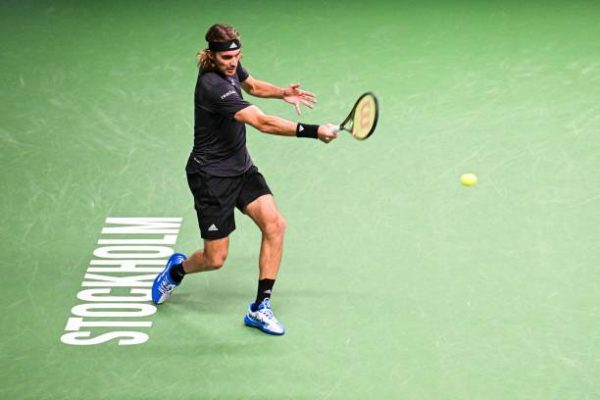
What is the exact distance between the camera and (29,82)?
39.2ft

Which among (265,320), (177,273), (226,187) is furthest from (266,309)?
(226,187)

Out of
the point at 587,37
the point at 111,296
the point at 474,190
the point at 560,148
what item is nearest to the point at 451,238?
the point at 474,190

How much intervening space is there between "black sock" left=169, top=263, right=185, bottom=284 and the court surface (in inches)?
8.4

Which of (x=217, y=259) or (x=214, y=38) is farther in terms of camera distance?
(x=217, y=259)

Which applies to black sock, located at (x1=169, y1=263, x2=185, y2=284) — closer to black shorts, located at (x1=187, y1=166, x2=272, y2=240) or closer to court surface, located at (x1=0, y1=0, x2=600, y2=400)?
court surface, located at (x1=0, y1=0, x2=600, y2=400)

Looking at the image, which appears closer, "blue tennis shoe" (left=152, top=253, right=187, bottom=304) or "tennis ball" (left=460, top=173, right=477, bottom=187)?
"blue tennis shoe" (left=152, top=253, right=187, bottom=304)

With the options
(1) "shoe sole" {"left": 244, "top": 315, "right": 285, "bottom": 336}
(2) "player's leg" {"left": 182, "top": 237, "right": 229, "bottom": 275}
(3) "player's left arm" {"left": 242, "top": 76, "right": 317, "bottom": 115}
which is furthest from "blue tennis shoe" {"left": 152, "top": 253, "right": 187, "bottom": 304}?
(3) "player's left arm" {"left": 242, "top": 76, "right": 317, "bottom": 115}

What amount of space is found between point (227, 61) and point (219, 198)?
98 cm

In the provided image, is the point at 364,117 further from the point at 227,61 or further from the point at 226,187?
the point at 226,187

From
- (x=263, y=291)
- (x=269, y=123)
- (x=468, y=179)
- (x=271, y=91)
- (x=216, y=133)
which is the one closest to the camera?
(x=269, y=123)

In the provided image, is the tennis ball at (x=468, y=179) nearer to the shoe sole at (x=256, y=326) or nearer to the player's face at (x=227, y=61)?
the shoe sole at (x=256, y=326)

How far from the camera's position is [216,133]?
312 inches

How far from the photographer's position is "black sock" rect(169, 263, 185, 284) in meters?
8.35

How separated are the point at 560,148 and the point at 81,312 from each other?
4.71 m
